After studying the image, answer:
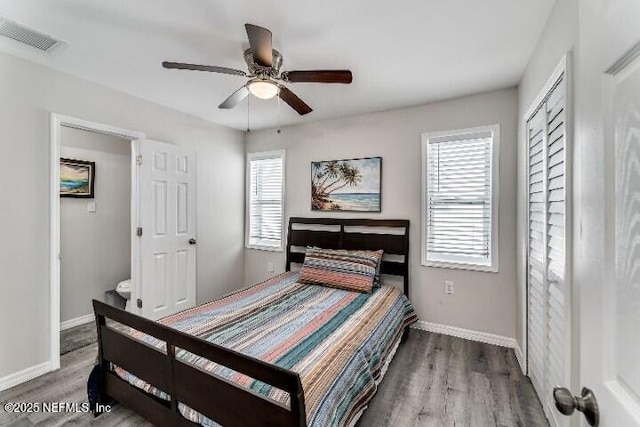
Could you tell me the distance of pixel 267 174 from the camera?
4340 millimetres

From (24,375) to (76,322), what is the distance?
121cm

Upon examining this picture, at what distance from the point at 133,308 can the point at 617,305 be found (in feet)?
11.8

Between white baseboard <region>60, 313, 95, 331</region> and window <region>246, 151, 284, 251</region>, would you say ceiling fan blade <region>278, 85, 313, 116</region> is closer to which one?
window <region>246, 151, 284, 251</region>

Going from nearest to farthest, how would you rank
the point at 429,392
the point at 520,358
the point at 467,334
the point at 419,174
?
the point at 429,392 → the point at 520,358 → the point at 467,334 → the point at 419,174

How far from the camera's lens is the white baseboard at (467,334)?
2.89 metres

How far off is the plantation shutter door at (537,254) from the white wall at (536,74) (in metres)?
0.17

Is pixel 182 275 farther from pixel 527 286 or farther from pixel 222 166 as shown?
pixel 527 286

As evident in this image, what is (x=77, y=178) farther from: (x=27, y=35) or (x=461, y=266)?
(x=461, y=266)

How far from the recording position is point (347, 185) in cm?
368

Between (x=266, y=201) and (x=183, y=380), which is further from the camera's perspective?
(x=266, y=201)

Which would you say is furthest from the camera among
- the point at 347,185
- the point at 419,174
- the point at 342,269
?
the point at 347,185

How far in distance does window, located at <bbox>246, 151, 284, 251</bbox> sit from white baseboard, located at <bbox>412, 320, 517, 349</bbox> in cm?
204

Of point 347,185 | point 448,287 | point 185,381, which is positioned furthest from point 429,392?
point 347,185

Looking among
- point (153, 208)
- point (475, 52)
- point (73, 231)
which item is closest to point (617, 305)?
point (475, 52)
